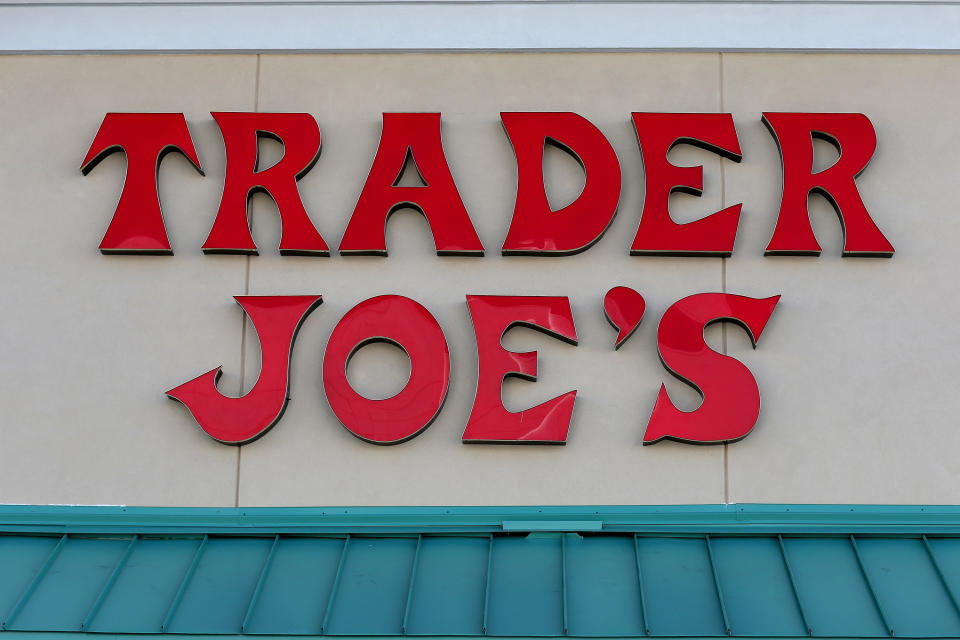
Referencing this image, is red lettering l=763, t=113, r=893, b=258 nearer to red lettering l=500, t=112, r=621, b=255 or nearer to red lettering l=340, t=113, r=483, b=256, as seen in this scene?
red lettering l=500, t=112, r=621, b=255

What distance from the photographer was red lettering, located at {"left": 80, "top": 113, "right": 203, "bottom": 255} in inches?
306

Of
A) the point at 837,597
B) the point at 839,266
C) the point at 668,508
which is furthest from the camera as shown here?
the point at 839,266

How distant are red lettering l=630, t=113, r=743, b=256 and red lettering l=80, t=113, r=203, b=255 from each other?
3548 millimetres

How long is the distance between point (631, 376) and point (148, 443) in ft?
12.0

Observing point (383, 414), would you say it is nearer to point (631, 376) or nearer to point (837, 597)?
point (631, 376)

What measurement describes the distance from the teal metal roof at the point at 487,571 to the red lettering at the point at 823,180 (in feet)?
6.52

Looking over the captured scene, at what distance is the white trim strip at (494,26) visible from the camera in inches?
318

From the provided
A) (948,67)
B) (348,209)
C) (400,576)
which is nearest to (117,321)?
(348,209)

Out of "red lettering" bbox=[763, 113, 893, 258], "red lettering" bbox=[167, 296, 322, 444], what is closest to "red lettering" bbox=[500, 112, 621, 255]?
"red lettering" bbox=[763, 113, 893, 258]

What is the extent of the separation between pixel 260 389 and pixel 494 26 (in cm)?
351

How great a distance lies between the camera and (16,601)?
6.57m

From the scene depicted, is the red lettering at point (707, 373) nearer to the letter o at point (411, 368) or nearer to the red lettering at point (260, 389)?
the letter o at point (411, 368)

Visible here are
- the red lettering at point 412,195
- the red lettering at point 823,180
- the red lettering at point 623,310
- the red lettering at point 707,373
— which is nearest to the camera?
the red lettering at point 707,373

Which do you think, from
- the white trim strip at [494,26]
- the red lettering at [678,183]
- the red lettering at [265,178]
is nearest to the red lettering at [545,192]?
the red lettering at [678,183]
